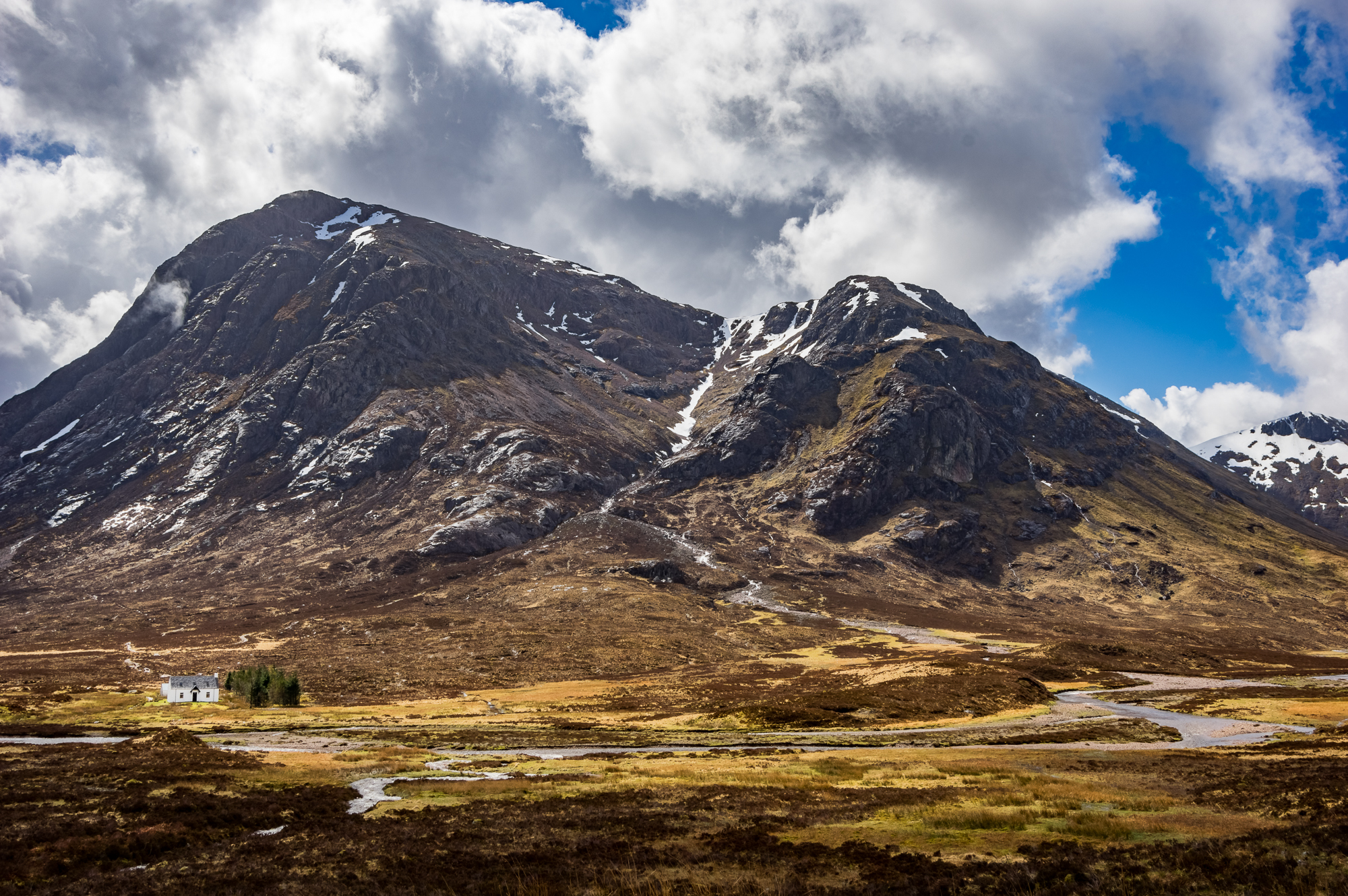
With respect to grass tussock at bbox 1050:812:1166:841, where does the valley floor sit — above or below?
below

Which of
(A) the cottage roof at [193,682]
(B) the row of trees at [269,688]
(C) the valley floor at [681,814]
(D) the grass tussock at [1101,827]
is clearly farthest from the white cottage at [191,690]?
(D) the grass tussock at [1101,827]

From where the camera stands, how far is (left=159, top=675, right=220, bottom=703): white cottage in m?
98.8

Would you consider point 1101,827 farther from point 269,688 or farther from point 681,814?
point 269,688

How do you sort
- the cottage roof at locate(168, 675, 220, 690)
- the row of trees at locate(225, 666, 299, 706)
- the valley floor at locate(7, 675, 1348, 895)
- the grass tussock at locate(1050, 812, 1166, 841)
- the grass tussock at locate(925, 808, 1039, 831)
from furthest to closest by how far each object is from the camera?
the row of trees at locate(225, 666, 299, 706) < the cottage roof at locate(168, 675, 220, 690) < the grass tussock at locate(925, 808, 1039, 831) < the grass tussock at locate(1050, 812, 1166, 841) < the valley floor at locate(7, 675, 1348, 895)

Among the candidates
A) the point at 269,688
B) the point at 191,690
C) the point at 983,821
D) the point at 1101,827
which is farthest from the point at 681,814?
the point at 191,690

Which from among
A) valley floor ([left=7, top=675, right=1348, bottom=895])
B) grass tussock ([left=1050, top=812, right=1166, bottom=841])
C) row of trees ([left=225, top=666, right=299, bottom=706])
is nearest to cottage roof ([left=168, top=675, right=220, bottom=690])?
row of trees ([left=225, top=666, right=299, bottom=706])

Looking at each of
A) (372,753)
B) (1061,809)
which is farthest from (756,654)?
(1061,809)

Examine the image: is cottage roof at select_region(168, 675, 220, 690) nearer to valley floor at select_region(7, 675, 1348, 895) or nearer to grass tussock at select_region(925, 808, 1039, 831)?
valley floor at select_region(7, 675, 1348, 895)

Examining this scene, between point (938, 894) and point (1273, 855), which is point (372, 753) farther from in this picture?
point (1273, 855)

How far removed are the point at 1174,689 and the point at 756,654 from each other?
7904 centimetres

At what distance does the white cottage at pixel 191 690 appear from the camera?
98750 mm

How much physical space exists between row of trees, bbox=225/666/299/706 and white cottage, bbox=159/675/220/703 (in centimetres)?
347

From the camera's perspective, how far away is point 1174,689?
106 metres

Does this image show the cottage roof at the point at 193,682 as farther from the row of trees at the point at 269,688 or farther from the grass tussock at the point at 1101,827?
the grass tussock at the point at 1101,827
